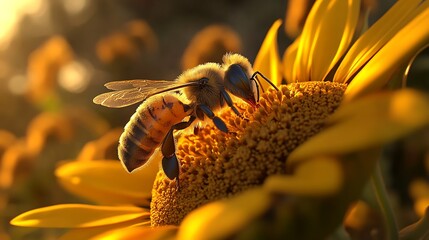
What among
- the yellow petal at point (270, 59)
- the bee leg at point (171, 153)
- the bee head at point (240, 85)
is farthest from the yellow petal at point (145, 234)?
the yellow petal at point (270, 59)

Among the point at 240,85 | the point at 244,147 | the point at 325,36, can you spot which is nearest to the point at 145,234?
the point at 244,147

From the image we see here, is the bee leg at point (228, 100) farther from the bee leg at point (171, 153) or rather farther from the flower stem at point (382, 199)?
the flower stem at point (382, 199)

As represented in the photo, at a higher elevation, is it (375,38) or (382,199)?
(375,38)

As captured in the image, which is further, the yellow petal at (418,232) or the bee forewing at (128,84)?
the bee forewing at (128,84)

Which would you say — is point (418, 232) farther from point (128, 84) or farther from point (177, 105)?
point (128, 84)

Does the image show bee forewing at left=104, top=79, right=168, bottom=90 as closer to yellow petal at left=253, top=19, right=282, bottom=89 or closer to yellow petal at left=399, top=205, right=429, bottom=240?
yellow petal at left=253, top=19, right=282, bottom=89

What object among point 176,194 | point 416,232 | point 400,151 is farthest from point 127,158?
point 400,151

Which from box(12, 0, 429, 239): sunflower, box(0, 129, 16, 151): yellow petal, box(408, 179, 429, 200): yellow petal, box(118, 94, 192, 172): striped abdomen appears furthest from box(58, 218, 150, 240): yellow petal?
box(0, 129, 16, 151): yellow petal
